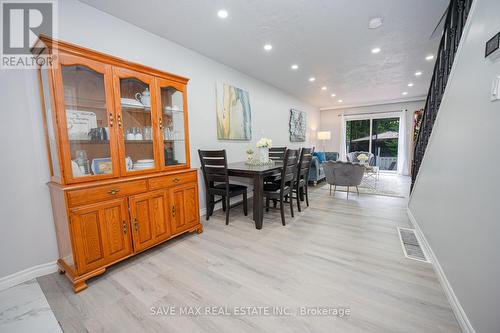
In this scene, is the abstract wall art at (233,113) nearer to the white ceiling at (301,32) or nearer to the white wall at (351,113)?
the white ceiling at (301,32)

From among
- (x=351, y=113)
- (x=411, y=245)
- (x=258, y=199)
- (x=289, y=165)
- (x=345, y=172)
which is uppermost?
(x=351, y=113)

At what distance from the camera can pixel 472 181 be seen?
4.10ft

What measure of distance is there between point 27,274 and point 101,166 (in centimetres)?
108

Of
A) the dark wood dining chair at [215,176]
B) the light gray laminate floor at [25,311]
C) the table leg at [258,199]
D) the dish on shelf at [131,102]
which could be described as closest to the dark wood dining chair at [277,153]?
the dark wood dining chair at [215,176]

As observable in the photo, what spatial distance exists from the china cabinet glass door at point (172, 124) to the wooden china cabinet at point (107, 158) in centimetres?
1

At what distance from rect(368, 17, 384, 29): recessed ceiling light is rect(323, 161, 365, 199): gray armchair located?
2.33m

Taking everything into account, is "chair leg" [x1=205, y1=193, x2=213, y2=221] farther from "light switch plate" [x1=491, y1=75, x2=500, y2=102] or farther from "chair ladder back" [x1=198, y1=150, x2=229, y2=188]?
"light switch plate" [x1=491, y1=75, x2=500, y2=102]

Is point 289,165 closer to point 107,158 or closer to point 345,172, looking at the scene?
point 345,172

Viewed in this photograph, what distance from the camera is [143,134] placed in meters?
2.09

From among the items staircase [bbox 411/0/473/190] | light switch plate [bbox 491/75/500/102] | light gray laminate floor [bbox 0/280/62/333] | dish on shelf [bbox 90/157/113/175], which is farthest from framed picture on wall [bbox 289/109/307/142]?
light gray laminate floor [bbox 0/280/62/333]

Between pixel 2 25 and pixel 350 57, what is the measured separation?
4.13 meters

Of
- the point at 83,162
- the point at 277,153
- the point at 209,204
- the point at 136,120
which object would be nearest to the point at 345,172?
the point at 277,153

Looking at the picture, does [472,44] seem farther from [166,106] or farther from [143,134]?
[143,134]

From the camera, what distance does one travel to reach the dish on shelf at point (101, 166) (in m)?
1.73
